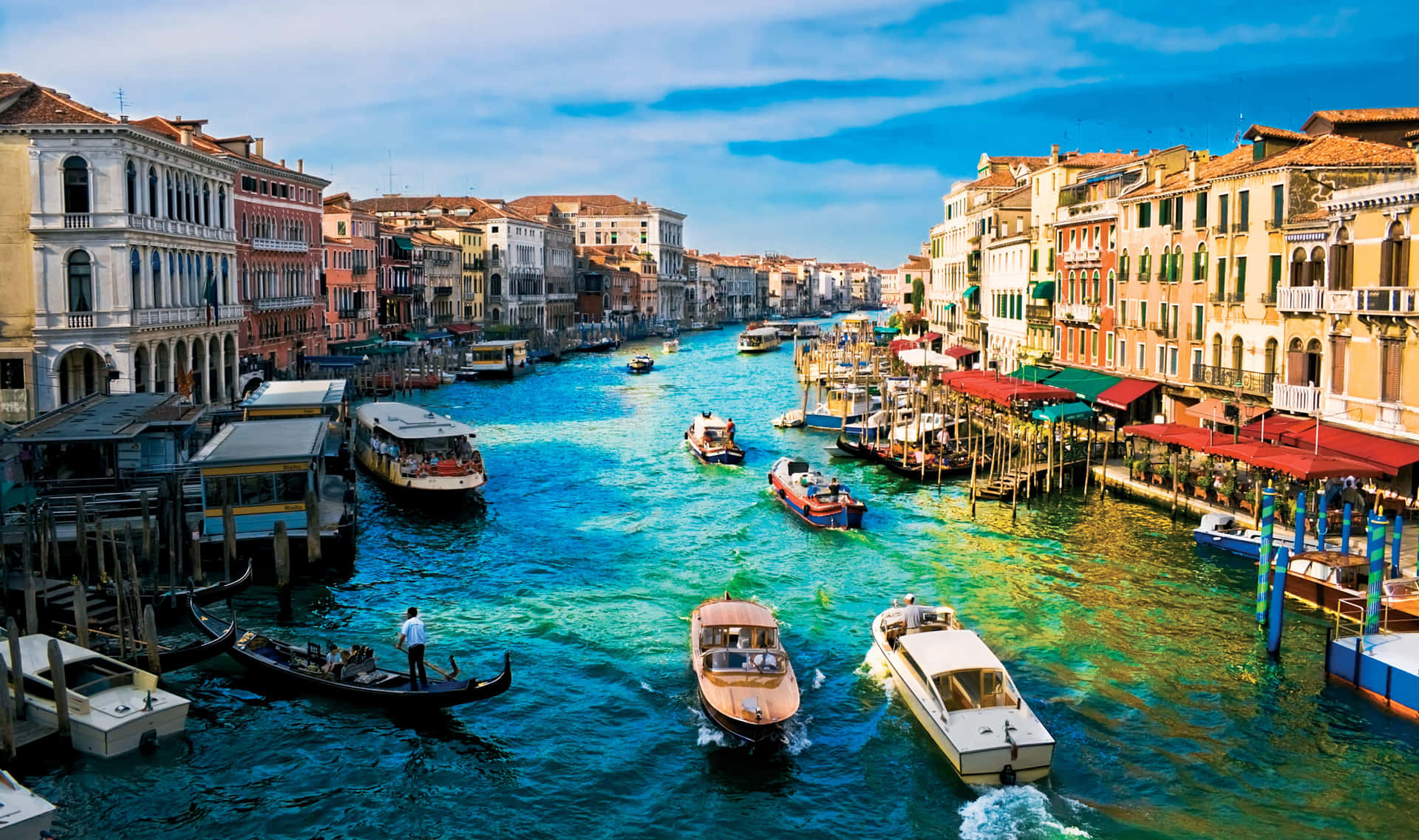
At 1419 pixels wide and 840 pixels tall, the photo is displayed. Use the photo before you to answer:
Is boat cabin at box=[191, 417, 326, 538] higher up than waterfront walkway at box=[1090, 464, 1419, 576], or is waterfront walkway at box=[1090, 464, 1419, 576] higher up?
boat cabin at box=[191, 417, 326, 538]

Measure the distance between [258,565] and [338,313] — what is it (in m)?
45.3

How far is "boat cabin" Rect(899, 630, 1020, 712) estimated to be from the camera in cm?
1413

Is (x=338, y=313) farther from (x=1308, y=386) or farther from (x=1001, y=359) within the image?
(x=1308, y=386)

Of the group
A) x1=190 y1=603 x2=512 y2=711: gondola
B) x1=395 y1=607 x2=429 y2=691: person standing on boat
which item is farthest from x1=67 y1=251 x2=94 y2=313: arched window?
x1=395 y1=607 x2=429 y2=691: person standing on boat

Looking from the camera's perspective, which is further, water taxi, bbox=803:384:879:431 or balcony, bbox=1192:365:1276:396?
water taxi, bbox=803:384:879:431

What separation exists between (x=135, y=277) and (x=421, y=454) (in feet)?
33.0

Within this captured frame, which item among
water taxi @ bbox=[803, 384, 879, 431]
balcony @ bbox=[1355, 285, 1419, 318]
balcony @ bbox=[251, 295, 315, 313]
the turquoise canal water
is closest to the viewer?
the turquoise canal water

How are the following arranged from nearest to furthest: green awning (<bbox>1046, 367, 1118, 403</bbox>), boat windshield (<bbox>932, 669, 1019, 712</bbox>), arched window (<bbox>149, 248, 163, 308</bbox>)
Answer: boat windshield (<bbox>932, 669, 1019, 712</bbox>), arched window (<bbox>149, 248, 163, 308</bbox>), green awning (<bbox>1046, 367, 1118, 403</bbox>)

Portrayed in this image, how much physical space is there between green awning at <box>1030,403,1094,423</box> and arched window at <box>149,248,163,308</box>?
987 inches

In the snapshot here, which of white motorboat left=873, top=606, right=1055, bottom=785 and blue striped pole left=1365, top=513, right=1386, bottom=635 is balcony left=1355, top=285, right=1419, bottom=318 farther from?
white motorboat left=873, top=606, right=1055, bottom=785

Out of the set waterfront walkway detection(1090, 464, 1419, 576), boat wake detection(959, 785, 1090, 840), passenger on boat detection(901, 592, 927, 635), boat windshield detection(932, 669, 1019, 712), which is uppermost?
waterfront walkway detection(1090, 464, 1419, 576)

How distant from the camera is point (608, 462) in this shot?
3662 centimetres

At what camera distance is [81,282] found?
31.9 meters

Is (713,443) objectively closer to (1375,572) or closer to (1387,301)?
(1387,301)
